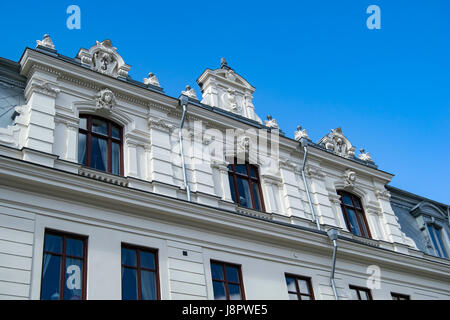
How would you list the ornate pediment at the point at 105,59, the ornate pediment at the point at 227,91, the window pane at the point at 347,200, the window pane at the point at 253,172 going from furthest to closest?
the window pane at the point at 347,200 < the ornate pediment at the point at 227,91 < the window pane at the point at 253,172 < the ornate pediment at the point at 105,59

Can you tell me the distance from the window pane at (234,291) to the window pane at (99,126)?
637 centimetres

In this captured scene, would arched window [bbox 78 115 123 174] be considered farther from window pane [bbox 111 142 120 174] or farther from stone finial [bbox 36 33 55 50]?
stone finial [bbox 36 33 55 50]

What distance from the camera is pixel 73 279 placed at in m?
14.7

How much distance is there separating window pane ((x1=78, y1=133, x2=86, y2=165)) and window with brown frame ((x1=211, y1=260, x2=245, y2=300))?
5.02 metres

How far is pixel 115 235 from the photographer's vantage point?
52.6 feet

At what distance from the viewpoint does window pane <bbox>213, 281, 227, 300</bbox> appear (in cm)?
1700

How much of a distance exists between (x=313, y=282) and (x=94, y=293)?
7809 millimetres

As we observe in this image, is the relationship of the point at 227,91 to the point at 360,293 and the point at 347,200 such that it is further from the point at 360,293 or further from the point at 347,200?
the point at 360,293

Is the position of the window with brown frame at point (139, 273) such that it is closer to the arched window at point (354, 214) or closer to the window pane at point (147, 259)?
the window pane at point (147, 259)

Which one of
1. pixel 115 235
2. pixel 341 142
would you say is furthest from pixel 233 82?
pixel 115 235

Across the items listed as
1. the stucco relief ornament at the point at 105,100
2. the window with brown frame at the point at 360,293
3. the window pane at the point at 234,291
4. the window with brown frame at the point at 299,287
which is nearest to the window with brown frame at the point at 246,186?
the window with brown frame at the point at 299,287

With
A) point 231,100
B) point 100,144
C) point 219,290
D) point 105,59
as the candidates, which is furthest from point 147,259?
point 231,100

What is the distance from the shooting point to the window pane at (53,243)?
588 inches
